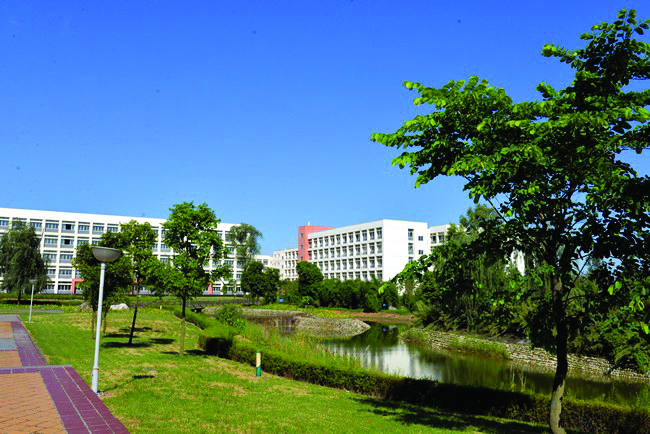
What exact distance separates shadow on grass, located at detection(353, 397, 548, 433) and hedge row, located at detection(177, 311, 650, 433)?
1.07 meters

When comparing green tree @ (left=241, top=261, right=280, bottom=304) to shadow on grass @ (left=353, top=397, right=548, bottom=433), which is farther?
green tree @ (left=241, top=261, right=280, bottom=304)

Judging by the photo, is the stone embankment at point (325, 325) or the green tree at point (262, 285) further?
the green tree at point (262, 285)

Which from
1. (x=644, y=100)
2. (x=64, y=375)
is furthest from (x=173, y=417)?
(x=644, y=100)

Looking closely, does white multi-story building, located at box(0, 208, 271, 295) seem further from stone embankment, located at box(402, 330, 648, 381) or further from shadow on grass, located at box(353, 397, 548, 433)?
shadow on grass, located at box(353, 397, 548, 433)

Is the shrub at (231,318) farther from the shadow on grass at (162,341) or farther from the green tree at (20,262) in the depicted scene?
the green tree at (20,262)

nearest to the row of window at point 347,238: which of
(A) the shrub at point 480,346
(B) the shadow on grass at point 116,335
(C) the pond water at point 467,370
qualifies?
(C) the pond water at point 467,370

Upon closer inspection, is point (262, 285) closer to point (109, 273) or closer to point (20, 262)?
point (20, 262)

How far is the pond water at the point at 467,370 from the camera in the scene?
745 inches

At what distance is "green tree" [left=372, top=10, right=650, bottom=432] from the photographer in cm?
677

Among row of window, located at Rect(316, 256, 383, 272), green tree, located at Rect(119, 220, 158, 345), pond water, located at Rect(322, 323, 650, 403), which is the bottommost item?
pond water, located at Rect(322, 323, 650, 403)

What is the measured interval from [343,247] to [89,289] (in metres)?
78.9

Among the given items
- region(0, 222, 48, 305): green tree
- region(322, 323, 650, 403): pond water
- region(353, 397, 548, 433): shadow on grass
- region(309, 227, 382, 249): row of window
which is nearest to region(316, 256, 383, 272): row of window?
region(309, 227, 382, 249): row of window

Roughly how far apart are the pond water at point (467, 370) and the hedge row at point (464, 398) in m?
2.12

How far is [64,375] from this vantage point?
40.3 ft
